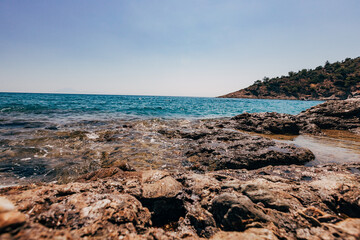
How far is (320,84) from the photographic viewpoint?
82312 millimetres

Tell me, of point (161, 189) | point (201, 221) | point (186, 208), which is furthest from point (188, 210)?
point (161, 189)

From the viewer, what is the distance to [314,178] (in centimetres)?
420

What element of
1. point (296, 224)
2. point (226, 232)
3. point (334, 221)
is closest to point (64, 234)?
point (226, 232)

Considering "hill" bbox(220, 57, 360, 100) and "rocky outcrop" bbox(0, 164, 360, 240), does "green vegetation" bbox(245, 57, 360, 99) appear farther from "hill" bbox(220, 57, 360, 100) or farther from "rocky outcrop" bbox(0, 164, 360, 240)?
"rocky outcrop" bbox(0, 164, 360, 240)

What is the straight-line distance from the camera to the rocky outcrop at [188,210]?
1.99m

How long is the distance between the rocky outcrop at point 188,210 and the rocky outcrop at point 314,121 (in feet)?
27.2

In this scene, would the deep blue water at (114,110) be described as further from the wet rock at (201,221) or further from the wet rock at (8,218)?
the wet rock at (8,218)

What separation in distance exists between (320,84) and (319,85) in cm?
121

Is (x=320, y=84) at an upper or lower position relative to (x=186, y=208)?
upper

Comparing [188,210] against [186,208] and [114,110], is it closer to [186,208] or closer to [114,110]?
[186,208]

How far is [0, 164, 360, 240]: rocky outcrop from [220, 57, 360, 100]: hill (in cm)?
8611

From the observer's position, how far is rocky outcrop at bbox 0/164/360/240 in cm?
199

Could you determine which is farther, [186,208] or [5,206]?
[186,208]

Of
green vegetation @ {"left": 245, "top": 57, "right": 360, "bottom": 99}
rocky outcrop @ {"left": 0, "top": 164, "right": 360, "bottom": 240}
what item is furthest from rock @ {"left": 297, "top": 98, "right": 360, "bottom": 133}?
green vegetation @ {"left": 245, "top": 57, "right": 360, "bottom": 99}
